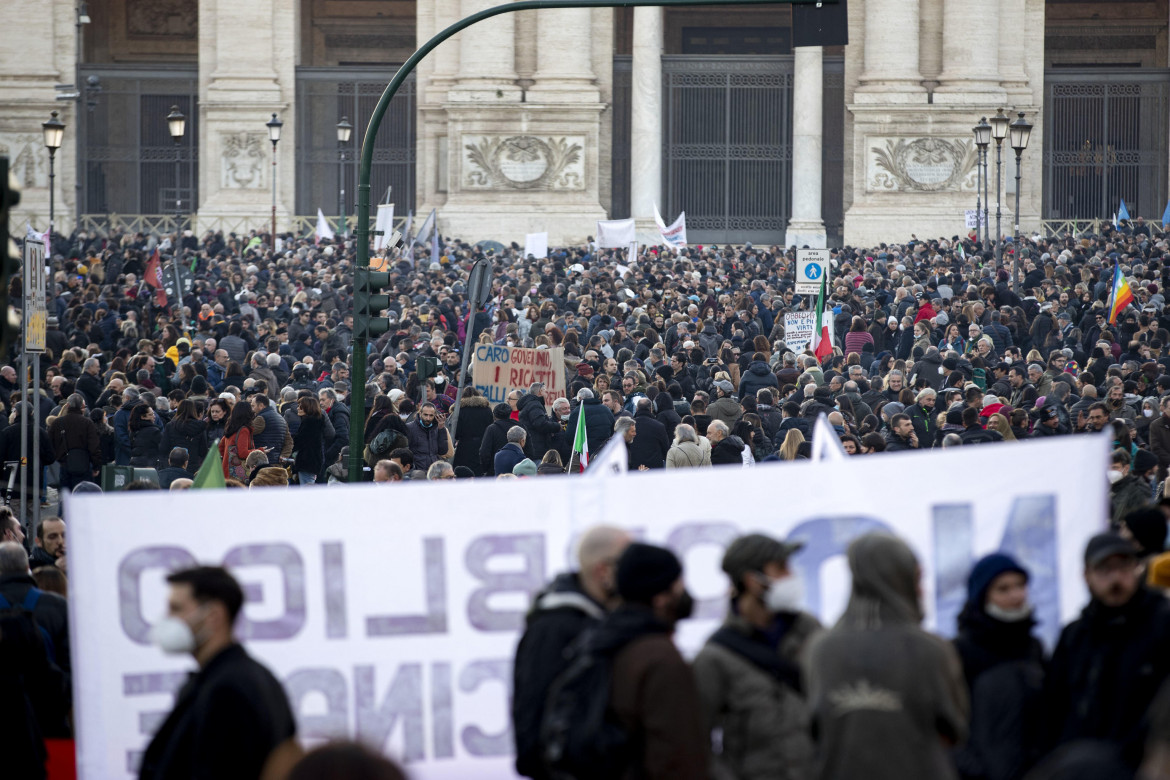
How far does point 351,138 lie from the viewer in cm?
4297

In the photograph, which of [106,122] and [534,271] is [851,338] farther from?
[106,122]

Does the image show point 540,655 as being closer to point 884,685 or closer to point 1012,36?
point 884,685

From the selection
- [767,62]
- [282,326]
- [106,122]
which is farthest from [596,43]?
[282,326]

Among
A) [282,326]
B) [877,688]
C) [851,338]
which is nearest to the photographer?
[877,688]

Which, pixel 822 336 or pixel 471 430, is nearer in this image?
→ pixel 471 430

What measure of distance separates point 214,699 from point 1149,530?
3.50m

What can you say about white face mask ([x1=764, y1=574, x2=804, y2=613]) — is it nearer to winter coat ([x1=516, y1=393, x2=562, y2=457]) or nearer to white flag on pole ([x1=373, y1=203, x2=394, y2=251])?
winter coat ([x1=516, y1=393, x2=562, y2=457])

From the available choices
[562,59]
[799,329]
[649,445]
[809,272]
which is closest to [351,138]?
[562,59]

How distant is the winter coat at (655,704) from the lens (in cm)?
441

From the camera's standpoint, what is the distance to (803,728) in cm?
471

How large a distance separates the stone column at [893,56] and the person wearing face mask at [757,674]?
35.7 meters

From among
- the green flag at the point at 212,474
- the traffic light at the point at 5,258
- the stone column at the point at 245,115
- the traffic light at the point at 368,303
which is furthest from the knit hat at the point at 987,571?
the stone column at the point at 245,115

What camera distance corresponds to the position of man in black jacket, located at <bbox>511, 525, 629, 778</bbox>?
16.6ft

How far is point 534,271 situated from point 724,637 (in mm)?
25302
